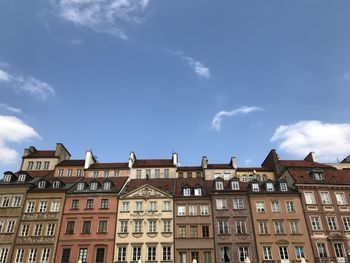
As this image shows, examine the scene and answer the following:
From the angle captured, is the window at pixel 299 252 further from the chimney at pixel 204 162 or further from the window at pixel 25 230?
the window at pixel 25 230

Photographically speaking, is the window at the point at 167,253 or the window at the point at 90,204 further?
the window at the point at 90,204

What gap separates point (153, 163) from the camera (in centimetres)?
5181

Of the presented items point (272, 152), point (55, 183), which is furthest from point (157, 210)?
point (272, 152)

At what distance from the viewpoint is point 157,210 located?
37.6 meters

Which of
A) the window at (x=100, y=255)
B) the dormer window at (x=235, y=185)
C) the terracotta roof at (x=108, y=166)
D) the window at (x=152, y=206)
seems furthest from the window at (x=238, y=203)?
the terracotta roof at (x=108, y=166)

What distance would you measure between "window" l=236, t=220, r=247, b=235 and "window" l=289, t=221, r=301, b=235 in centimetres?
563

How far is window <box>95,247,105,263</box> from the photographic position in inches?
1334

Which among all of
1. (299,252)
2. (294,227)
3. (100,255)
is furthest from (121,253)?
(294,227)

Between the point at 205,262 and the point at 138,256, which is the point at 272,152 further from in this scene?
the point at 138,256

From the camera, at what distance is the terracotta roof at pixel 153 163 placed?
1992 inches

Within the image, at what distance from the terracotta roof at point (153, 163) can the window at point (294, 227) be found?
21.7 meters

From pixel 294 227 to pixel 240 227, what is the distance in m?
6.49

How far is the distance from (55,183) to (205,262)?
22317mm

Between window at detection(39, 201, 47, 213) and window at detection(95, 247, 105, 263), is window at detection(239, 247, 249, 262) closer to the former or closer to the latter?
window at detection(95, 247, 105, 263)
